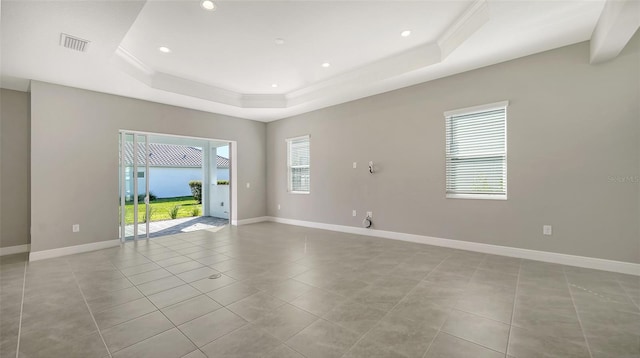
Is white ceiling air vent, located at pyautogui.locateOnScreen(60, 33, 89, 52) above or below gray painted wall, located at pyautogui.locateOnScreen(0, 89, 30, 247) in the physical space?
above

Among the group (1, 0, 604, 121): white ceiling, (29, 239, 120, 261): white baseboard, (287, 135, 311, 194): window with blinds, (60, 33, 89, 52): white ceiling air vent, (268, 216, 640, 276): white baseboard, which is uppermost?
(1, 0, 604, 121): white ceiling

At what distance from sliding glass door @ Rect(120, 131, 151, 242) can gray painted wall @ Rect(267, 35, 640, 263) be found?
445 centimetres

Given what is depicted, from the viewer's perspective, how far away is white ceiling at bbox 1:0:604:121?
274 cm

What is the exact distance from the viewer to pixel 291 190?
7.10 m

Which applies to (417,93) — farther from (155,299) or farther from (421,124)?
(155,299)

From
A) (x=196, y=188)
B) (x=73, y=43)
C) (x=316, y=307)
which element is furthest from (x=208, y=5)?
(x=196, y=188)

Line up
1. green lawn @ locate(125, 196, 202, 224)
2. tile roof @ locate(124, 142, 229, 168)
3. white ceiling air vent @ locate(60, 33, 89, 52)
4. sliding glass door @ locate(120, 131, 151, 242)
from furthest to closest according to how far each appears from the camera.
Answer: tile roof @ locate(124, 142, 229, 168) → green lawn @ locate(125, 196, 202, 224) → sliding glass door @ locate(120, 131, 151, 242) → white ceiling air vent @ locate(60, 33, 89, 52)

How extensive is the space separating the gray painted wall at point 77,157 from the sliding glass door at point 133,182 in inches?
6.6

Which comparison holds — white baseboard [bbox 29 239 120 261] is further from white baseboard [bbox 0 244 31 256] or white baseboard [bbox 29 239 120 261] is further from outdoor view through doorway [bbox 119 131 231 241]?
white baseboard [bbox 0 244 31 256]

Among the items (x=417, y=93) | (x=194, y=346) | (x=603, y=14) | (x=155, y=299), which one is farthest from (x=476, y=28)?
(x=155, y=299)

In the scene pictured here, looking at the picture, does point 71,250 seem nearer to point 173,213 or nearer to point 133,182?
point 133,182

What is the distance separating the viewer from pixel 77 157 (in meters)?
4.47

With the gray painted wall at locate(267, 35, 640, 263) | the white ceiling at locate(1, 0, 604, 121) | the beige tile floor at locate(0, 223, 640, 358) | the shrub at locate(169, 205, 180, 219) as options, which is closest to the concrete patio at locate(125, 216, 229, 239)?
the shrub at locate(169, 205, 180, 219)

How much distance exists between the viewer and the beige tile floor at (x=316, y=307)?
185cm
